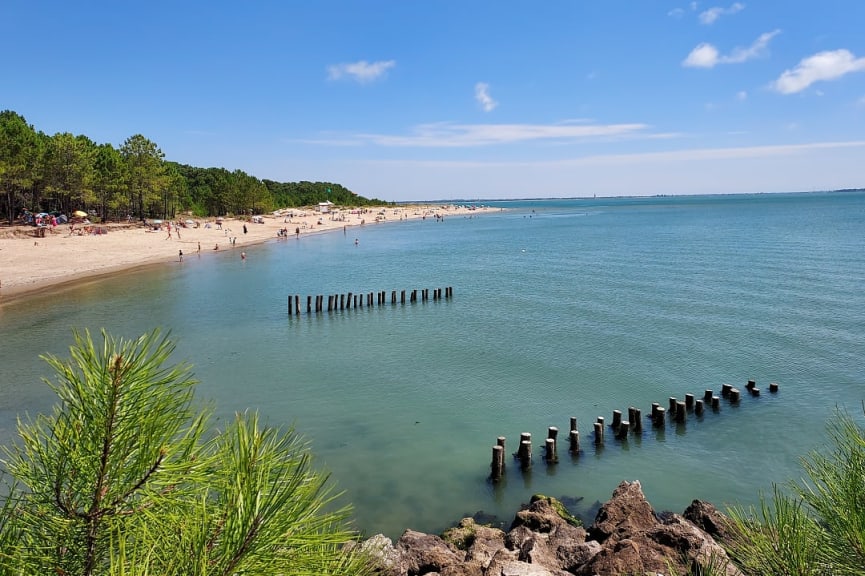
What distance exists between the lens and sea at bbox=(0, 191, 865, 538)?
15719 millimetres

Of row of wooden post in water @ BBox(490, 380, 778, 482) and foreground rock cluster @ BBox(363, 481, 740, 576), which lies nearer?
foreground rock cluster @ BBox(363, 481, 740, 576)

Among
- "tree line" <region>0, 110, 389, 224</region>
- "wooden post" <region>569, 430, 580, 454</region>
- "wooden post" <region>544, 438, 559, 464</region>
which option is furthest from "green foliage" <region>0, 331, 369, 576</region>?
"tree line" <region>0, 110, 389, 224</region>

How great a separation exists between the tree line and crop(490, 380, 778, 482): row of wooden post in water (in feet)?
183

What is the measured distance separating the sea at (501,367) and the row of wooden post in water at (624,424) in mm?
268

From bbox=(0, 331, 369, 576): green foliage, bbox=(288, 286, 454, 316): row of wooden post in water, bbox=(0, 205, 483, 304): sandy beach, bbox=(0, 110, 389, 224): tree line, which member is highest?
bbox=(0, 110, 389, 224): tree line

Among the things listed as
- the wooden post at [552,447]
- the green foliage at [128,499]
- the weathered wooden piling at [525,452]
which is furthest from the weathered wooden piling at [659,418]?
the green foliage at [128,499]

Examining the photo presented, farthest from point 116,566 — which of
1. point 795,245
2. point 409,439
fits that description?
point 795,245

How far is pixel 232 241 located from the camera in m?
75.5

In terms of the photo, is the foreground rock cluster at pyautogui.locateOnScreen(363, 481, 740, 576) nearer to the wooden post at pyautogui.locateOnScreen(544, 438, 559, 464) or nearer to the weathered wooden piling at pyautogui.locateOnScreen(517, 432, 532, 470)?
the weathered wooden piling at pyautogui.locateOnScreen(517, 432, 532, 470)

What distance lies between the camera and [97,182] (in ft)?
222

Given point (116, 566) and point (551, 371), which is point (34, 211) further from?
point (116, 566)

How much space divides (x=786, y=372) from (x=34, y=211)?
7560 cm

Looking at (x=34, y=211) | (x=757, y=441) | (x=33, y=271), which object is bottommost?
(x=757, y=441)

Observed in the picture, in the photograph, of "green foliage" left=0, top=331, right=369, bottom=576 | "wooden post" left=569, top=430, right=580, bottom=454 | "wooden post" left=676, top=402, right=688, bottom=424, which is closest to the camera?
"green foliage" left=0, top=331, right=369, bottom=576
